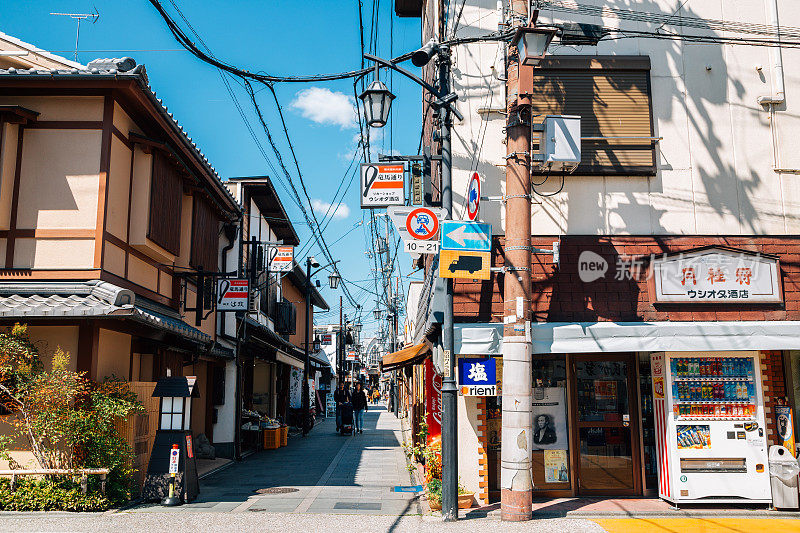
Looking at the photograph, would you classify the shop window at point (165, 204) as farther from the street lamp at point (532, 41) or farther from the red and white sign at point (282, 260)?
the street lamp at point (532, 41)

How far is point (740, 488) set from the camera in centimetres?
1006

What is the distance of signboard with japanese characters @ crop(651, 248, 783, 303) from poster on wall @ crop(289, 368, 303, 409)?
2369cm

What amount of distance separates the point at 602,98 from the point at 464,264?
4.40 m

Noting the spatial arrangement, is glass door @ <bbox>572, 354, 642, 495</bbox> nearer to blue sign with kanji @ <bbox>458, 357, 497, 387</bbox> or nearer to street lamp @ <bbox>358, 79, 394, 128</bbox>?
blue sign with kanji @ <bbox>458, 357, 497, 387</bbox>

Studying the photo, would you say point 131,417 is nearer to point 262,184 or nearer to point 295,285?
point 262,184

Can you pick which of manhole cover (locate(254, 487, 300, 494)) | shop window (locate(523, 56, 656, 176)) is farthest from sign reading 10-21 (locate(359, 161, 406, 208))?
manhole cover (locate(254, 487, 300, 494))

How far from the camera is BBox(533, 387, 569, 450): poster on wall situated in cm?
1091

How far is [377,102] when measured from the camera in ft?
32.2

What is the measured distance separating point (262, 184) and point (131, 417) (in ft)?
35.6

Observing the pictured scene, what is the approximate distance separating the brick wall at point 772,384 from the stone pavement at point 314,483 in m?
6.20

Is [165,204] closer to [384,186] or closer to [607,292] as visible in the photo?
[384,186]

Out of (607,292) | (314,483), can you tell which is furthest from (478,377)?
(314,483)

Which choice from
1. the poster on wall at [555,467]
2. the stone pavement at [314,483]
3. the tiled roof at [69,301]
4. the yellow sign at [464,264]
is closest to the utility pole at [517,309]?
the yellow sign at [464,264]

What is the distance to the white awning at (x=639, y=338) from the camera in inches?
392
